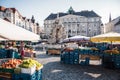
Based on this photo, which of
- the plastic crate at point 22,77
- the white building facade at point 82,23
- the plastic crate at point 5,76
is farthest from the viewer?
the white building facade at point 82,23

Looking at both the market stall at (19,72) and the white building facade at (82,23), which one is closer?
the market stall at (19,72)

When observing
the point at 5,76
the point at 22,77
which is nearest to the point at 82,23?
the point at 5,76

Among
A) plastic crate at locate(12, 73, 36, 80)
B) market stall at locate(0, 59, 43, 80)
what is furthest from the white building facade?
plastic crate at locate(12, 73, 36, 80)

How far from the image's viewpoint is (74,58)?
16312 millimetres

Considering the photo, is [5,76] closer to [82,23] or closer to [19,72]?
[19,72]

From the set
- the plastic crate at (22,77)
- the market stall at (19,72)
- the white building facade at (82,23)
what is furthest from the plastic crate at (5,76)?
the white building facade at (82,23)

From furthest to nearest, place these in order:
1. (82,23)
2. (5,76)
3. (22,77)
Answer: (82,23) → (5,76) → (22,77)

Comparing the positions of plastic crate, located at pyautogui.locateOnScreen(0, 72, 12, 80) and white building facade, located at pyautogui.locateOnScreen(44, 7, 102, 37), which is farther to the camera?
white building facade, located at pyautogui.locateOnScreen(44, 7, 102, 37)

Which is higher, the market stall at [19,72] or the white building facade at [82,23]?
the white building facade at [82,23]

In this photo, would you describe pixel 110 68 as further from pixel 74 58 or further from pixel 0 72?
pixel 0 72

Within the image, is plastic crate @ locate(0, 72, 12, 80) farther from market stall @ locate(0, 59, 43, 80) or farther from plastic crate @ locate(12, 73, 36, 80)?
plastic crate @ locate(12, 73, 36, 80)

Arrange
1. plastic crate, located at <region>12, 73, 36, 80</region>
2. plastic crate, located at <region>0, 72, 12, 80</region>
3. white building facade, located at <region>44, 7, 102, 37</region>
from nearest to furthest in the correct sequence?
plastic crate, located at <region>12, 73, 36, 80</region>
plastic crate, located at <region>0, 72, 12, 80</region>
white building facade, located at <region>44, 7, 102, 37</region>

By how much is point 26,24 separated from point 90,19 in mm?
29569

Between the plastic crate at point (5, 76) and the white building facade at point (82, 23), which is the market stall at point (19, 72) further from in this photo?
the white building facade at point (82, 23)
